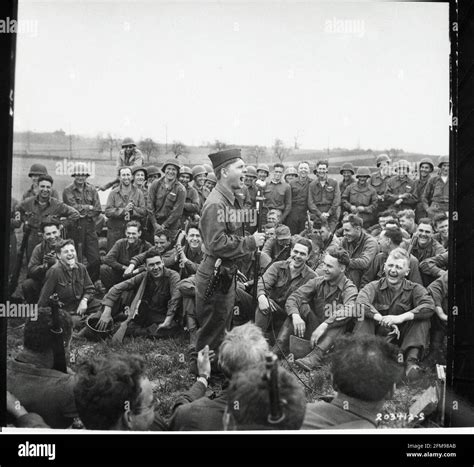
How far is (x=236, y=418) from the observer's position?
346 centimetres

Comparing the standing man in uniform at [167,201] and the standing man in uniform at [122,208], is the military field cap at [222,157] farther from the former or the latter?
the standing man in uniform at [122,208]

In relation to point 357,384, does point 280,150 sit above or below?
above

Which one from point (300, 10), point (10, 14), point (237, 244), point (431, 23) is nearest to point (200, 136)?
point (237, 244)

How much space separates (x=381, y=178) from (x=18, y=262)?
221cm

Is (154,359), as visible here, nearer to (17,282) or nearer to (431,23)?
(17,282)

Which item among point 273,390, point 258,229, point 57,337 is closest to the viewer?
point 273,390

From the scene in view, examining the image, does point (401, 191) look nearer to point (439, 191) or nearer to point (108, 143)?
point (439, 191)

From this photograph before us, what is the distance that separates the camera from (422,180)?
3.72 meters

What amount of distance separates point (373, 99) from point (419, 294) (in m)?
1.21

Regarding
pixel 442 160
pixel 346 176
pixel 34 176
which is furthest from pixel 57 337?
pixel 442 160

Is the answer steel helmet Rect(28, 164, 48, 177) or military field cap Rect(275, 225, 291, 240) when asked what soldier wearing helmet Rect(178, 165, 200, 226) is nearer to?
military field cap Rect(275, 225, 291, 240)

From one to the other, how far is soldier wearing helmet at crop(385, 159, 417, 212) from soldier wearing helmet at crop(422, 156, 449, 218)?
83 millimetres

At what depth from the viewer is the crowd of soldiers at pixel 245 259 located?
3.63 metres

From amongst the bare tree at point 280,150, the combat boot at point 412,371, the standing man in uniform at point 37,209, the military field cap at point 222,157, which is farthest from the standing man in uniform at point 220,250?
the combat boot at point 412,371
